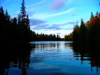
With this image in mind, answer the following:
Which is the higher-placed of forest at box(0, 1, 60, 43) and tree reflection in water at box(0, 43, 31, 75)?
forest at box(0, 1, 60, 43)

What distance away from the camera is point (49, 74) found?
564 centimetres

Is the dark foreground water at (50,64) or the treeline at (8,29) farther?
the treeline at (8,29)

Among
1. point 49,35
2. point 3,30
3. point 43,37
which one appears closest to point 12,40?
point 3,30

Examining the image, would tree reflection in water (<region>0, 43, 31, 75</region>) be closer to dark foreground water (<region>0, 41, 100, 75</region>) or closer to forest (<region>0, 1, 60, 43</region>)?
dark foreground water (<region>0, 41, 100, 75</region>)

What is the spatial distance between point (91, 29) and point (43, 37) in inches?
4852

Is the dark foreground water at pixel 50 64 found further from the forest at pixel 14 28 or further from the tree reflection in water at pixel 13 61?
the forest at pixel 14 28

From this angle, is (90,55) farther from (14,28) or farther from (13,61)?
(14,28)

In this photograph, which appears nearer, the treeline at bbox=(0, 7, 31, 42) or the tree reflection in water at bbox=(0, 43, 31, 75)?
the tree reflection in water at bbox=(0, 43, 31, 75)

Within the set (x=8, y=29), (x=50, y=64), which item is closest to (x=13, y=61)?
(x=50, y=64)

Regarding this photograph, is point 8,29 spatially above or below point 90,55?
above

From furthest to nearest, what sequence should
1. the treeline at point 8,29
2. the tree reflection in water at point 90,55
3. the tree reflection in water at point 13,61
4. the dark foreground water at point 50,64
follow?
1. the treeline at point 8,29
2. the tree reflection in water at point 90,55
3. the tree reflection in water at point 13,61
4. the dark foreground water at point 50,64

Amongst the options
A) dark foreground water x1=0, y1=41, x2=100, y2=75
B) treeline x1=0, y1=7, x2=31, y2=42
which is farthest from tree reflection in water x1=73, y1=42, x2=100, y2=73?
treeline x1=0, y1=7, x2=31, y2=42

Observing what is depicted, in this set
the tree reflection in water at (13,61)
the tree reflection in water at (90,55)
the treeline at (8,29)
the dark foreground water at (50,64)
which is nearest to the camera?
the dark foreground water at (50,64)

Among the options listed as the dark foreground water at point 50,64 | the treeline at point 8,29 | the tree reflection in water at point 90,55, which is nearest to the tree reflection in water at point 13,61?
the dark foreground water at point 50,64
